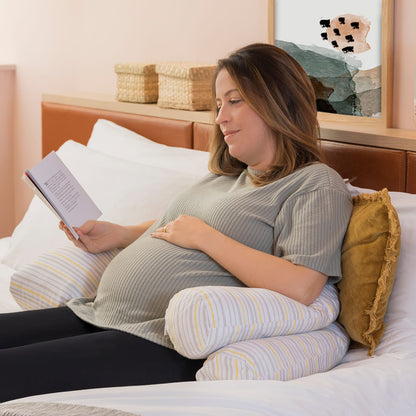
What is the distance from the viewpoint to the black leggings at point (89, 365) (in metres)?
1.32

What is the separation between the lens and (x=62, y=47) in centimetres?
345

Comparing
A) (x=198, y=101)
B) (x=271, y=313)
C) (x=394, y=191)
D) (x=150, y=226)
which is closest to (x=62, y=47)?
(x=198, y=101)

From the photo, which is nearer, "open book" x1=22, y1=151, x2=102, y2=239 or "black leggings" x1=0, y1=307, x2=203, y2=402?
"black leggings" x1=0, y1=307, x2=203, y2=402

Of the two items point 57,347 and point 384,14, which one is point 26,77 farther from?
point 57,347

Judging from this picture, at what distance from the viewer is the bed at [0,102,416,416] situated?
1.14 meters

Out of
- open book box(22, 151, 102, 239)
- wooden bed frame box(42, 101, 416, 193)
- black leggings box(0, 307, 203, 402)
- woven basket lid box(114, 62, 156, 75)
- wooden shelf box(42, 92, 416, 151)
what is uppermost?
woven basket lid box(114, 62, 156, 75)

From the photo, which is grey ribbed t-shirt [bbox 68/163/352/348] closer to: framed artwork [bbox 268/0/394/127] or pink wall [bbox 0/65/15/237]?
framed artwork [bbox 268/0/394/127]

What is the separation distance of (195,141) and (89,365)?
3.79 ft

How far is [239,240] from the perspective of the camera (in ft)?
5.28

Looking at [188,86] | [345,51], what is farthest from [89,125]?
[345,51]

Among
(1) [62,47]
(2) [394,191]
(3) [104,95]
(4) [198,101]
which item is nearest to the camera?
(2) [394,191]

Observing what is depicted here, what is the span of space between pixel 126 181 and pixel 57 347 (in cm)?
88

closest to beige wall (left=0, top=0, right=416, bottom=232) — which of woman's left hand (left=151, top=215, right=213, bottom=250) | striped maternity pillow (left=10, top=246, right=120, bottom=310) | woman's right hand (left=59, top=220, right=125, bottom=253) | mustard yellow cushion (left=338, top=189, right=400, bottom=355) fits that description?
mustard yellow cushion (left=338, top=189, right=400, bottom=355)

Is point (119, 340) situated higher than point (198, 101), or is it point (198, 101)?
point (198, 101)
